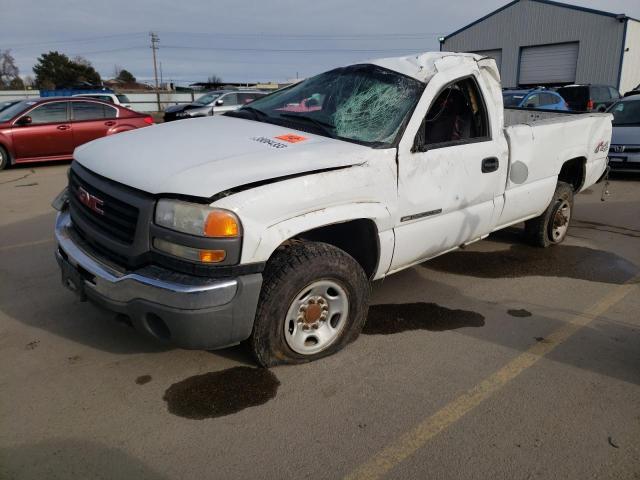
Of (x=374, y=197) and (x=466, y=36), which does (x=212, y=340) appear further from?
(x=466, y=36)

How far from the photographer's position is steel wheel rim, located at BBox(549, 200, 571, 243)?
567 cm

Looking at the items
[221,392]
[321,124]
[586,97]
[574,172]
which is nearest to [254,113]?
[321,124]

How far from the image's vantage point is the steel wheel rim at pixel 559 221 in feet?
18.6

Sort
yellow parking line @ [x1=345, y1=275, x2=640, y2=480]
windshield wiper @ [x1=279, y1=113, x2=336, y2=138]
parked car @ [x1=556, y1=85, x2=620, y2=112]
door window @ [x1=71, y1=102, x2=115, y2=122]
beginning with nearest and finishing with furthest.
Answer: yellow parking line @ [x1=345, y1=275, x2=640, y2=480] → windshield wiper @ [x1=279, y1=113, x2=336, y2=138] → door window @ [x1=71, y1=102, x2=115, y2=122] → parked car @ [x1=556, y1=85, x2=620, y2=112]

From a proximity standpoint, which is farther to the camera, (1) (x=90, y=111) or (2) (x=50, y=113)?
(1) (x=90, y=111)

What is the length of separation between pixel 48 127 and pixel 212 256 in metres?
10.2

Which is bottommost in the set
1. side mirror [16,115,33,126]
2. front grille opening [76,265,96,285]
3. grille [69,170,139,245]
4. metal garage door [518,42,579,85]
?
front grille opening [76,265,96,285]

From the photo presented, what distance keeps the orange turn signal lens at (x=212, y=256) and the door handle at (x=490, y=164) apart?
2357mm

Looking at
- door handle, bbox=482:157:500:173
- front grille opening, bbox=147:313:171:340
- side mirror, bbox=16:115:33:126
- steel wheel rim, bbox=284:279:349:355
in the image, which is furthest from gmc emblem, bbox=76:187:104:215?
side mirror, bbox=16:115:33:126

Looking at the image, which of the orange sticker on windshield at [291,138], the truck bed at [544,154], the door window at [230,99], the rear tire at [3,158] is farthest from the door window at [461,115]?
the door window at [230,99]

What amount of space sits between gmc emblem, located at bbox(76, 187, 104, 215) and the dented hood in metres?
0.16

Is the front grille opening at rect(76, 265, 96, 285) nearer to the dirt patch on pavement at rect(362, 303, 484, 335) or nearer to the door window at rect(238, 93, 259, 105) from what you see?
the dirt patch on pavement at rect(362, 303, 484, 335)

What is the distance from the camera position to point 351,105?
3812 millimetres

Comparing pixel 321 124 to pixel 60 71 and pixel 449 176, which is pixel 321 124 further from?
pixel 60 71
